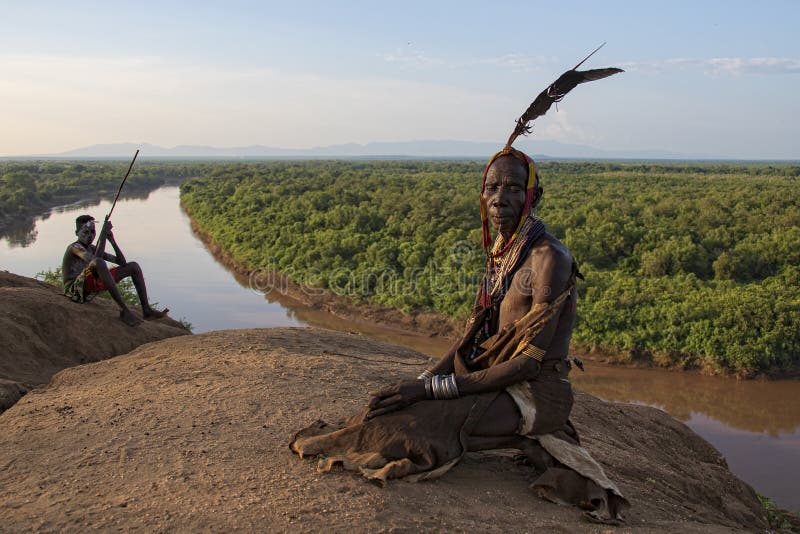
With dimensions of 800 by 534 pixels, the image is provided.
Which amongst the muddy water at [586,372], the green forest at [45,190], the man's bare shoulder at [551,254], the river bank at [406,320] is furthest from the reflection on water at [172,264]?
the man's bare shoulder at [551,254]

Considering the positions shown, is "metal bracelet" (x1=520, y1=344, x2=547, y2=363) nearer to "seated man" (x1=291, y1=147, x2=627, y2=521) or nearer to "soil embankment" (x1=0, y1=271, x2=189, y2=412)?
"seated man" (x1=291, y1=147, x2=627, y2=521)

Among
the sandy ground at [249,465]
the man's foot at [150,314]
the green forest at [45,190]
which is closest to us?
the sandy ground at [249,465]

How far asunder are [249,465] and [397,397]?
0.86m

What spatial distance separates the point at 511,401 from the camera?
125 inches

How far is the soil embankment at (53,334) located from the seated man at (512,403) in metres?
3.94

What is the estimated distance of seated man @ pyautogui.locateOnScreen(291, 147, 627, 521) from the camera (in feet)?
10.2

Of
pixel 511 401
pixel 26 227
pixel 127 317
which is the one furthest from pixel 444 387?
pixel 26 227

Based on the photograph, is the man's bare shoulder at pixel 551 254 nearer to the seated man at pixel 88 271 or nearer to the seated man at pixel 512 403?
the seated man at pixel 512 403

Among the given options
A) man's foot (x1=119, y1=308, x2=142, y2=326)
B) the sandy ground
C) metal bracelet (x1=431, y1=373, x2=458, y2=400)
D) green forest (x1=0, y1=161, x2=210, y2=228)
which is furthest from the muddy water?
man's foot (x1=119, y1=308, x2=142, y2=326)

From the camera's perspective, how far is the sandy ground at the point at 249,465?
2773 mm

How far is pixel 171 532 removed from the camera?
2582 millimetres

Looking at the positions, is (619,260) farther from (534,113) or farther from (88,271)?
(534,113)

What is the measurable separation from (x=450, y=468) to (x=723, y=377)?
11.5m

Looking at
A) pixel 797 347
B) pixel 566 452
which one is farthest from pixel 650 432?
pixel 797 347
